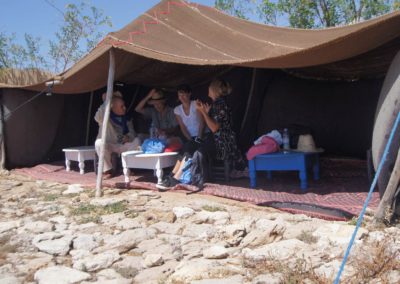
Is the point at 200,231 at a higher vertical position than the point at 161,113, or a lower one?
lower

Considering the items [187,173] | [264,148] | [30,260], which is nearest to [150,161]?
[187,173]

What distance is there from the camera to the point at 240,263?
8.71 feet

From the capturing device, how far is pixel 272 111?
596 centimetres

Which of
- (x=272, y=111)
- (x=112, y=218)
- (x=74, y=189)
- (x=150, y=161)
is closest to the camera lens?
(x=112, y=218)

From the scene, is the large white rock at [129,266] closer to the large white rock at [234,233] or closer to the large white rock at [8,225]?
the large white rock at [234,233]

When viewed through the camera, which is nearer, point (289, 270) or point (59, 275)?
point (289, 270)

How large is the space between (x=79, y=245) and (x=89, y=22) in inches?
622

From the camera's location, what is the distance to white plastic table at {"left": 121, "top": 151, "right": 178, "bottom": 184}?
4.91 meters

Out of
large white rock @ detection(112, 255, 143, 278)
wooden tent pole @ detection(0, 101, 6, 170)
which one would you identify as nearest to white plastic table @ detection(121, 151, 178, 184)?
large white rock @ detection(112, 255, 143, 278)

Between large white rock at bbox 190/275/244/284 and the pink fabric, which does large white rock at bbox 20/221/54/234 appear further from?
the pink fabric

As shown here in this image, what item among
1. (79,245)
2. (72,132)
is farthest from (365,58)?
(72,132)

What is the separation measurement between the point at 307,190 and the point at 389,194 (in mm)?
1330

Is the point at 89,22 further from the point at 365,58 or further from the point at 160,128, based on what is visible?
the point at 365,58

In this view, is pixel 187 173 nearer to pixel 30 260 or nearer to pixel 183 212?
pixel 183 212
